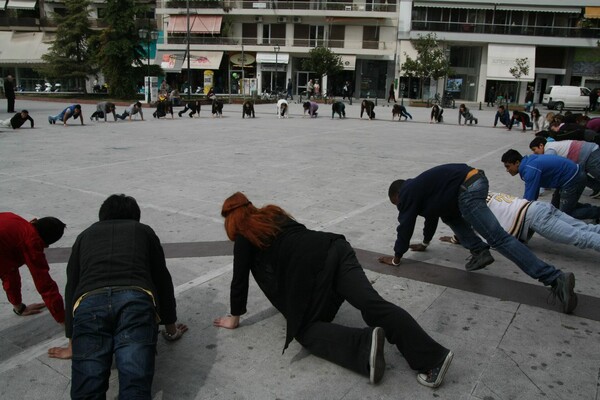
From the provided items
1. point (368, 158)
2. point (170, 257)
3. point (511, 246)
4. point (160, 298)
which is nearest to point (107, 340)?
point (160, 298)

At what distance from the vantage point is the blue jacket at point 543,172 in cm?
564

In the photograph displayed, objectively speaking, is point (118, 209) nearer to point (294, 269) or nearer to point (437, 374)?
point (294, 269)

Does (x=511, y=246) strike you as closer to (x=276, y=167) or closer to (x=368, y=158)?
(x=276, y=167)

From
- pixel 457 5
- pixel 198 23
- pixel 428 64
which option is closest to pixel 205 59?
pixel 198 23

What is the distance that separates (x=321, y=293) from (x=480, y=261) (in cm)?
222

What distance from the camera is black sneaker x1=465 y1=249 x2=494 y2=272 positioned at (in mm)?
4715

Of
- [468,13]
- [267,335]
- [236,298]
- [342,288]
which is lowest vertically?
[267,335]

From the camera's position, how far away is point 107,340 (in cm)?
272

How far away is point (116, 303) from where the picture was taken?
9.12 ft

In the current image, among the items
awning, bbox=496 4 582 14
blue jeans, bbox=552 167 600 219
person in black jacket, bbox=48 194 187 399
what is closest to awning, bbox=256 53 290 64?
awning, bbox=496 4 582 14

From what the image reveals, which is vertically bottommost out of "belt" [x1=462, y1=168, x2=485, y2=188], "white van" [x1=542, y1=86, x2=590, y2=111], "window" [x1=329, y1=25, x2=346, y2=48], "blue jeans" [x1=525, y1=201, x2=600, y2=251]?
"blue jeans" [x1=525, y1=201, x2=600, y2=251]

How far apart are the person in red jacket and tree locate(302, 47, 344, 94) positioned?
137 ft

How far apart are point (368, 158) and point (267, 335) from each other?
8.63 m

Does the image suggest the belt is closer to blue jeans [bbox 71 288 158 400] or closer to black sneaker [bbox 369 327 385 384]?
black sneaker [bbox 369 327 385 384]
